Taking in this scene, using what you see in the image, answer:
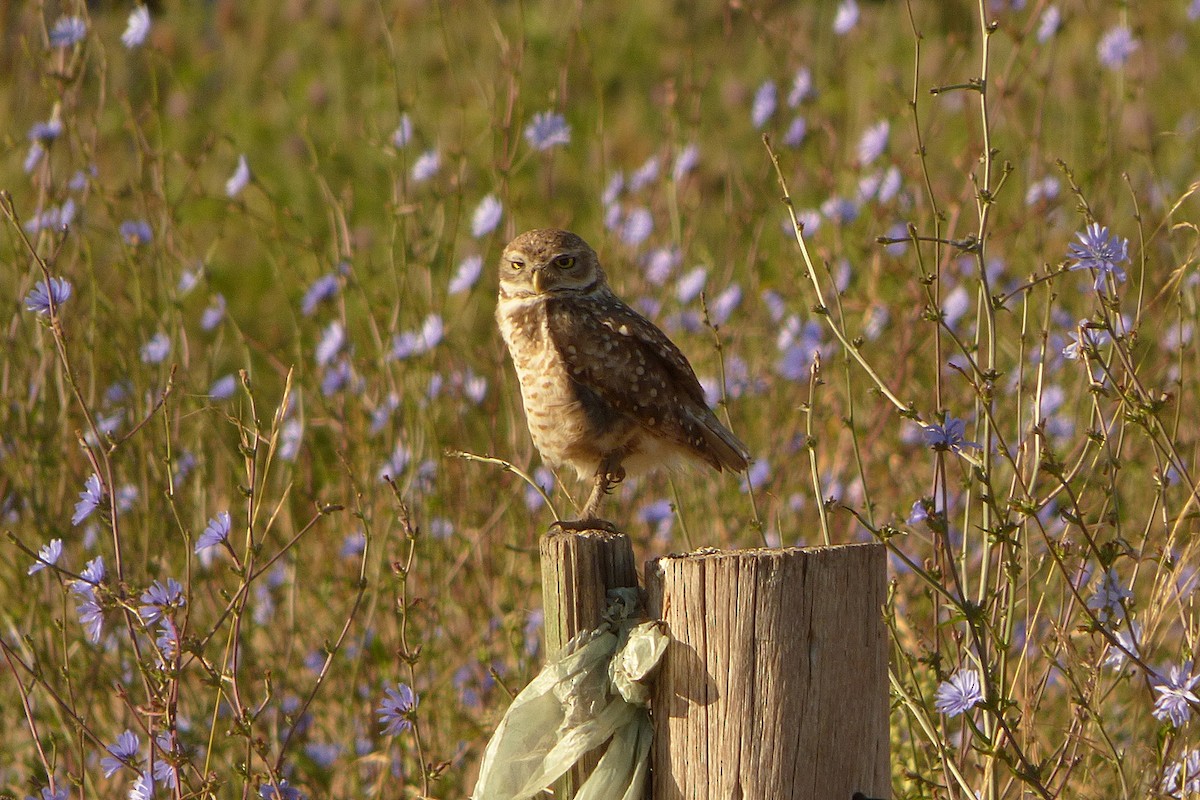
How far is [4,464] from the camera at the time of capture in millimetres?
3945

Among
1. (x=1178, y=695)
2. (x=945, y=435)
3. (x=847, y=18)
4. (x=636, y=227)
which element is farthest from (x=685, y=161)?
(x=1178, y=695)

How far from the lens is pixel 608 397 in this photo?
3.31 meters

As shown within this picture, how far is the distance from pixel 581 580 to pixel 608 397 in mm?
982

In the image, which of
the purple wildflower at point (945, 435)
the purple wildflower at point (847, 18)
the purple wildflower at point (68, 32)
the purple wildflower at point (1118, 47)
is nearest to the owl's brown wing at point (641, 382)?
the purple wildflower at point (945, 435)

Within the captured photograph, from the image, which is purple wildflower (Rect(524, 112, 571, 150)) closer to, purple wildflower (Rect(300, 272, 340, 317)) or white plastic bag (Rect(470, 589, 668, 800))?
purple wildflower (Rect(300, 272, 340, 317))

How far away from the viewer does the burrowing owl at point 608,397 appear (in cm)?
331

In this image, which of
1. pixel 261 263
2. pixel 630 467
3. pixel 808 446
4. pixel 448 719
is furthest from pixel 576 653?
pixel 261 263

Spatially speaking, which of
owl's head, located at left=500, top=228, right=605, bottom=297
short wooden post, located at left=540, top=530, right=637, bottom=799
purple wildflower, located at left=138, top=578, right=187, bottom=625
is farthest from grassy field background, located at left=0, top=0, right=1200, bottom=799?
owl's head, located at left=500, top=228, right=605, bottom=297

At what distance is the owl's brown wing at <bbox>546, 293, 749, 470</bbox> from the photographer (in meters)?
3.30

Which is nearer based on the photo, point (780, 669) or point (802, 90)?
point (780, 669)

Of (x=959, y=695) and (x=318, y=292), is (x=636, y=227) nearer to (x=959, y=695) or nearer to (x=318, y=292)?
(x=318, y=292)

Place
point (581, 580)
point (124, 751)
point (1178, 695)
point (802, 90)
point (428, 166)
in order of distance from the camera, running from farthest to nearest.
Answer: point (802, 90), point (428, 166), point (124, 751), point (581, 580), point (1178, 695)

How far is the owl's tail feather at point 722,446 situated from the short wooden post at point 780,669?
1057 millimetres

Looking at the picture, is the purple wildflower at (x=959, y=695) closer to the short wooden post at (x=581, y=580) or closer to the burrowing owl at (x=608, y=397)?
the short wooden post at (x=581, y=580)
